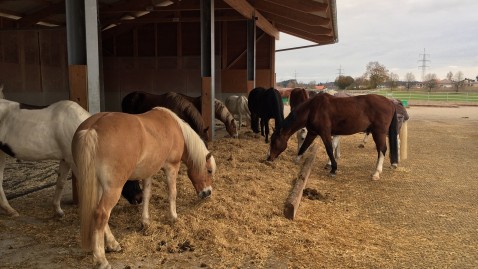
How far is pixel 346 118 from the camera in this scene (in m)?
6.57

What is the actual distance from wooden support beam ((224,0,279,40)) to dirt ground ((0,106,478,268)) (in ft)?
20.1

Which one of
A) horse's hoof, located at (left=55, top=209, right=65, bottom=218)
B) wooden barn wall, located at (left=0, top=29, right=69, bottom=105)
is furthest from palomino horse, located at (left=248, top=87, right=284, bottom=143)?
wooden barn wall, located at (left=0, top=29, right=69, bottom=105)

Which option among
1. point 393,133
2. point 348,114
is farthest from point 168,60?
point 393,133

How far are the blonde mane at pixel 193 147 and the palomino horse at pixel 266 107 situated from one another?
5.52m

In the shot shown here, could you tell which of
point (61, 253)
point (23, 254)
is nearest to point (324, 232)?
point (61, 253)

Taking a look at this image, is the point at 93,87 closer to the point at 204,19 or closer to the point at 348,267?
the point at 348,267

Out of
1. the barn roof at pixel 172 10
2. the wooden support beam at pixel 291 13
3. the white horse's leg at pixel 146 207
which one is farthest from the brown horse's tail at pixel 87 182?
the wooden support beam at pixel 291 13

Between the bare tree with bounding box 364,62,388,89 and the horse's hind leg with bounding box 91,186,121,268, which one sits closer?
the horse's hind leg with bounding box 91,186,121,268

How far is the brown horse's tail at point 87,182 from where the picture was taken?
270cm

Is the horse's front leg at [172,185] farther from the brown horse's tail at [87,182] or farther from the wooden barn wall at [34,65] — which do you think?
the wooden barn wall at [34,65]

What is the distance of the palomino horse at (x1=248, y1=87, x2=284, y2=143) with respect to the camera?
9.98 meters

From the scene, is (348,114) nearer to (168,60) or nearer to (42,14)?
(42,14)

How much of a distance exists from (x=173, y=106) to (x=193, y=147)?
174 inches

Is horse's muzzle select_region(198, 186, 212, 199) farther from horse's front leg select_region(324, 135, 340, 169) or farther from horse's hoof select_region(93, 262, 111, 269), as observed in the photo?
horse's front leg select_region(324, 135, 340, 169)
